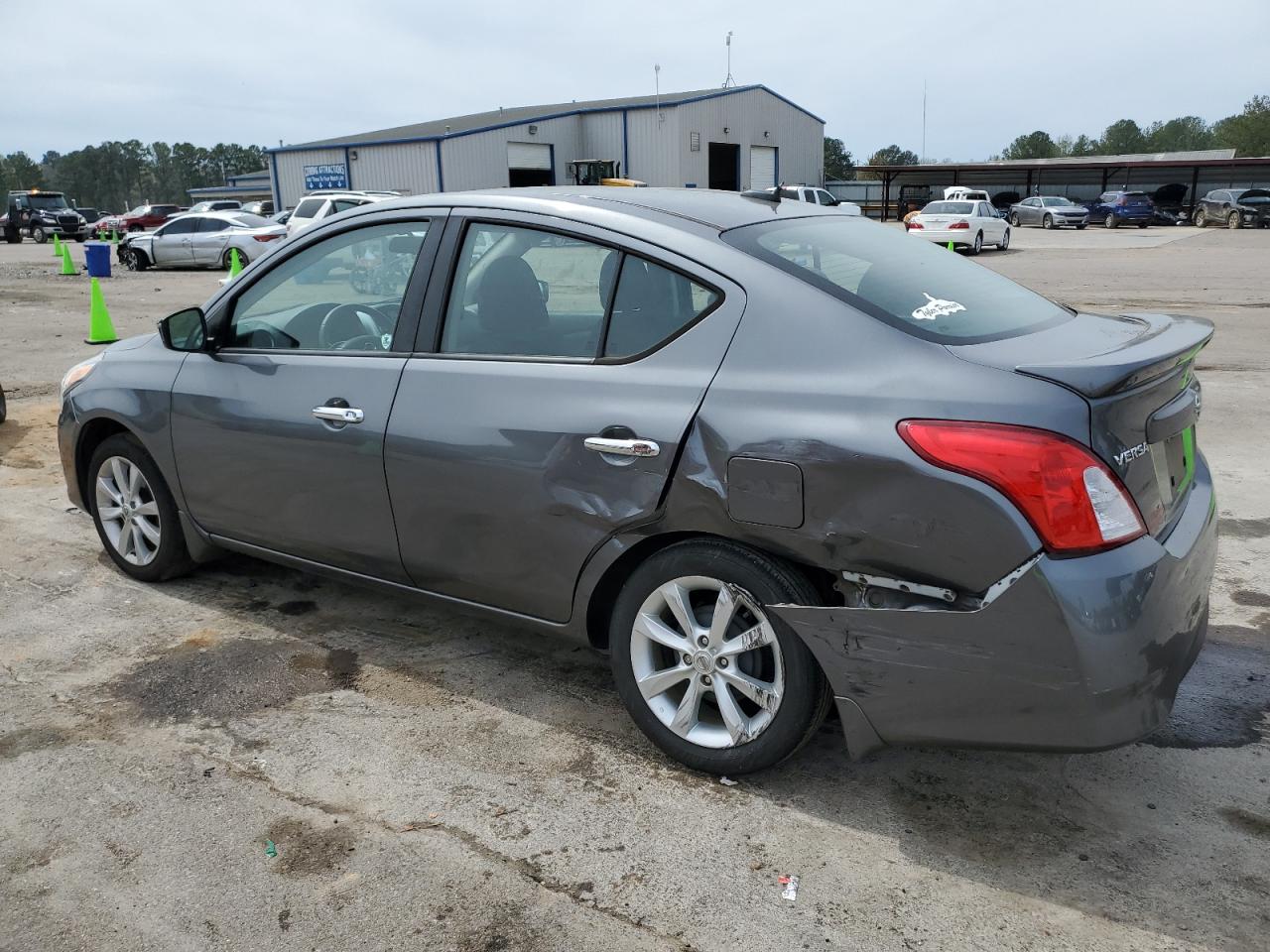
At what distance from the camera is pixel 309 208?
2317 cm

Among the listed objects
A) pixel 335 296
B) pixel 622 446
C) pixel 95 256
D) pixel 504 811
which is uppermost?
pixel 95 256

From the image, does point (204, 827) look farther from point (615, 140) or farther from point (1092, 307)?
point (615, 140)

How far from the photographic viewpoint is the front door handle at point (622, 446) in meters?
2.90

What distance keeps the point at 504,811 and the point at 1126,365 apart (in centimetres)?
203

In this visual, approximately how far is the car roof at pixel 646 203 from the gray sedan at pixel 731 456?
0.02 meters

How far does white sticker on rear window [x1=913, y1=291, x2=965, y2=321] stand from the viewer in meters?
2.88

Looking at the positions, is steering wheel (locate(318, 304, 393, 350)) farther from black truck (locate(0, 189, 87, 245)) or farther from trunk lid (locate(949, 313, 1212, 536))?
black truck (locate(0, 189, 87, 245))

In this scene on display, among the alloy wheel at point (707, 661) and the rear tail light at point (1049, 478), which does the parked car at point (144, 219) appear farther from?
the rear tail light at point (1049, 478)

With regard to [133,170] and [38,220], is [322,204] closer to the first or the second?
[38,220]

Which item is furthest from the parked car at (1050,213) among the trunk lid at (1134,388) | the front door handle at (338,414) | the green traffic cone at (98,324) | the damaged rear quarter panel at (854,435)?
the damaged rear quarter panel at (854,435)

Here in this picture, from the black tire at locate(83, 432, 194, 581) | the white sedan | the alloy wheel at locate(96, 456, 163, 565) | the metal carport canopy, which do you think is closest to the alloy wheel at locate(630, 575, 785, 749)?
the black tire at locate(83, 432, 194, 581)

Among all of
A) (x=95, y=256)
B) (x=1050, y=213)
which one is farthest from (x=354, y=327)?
(x=1050, y=213)

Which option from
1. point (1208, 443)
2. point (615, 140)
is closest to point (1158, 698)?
point (1208, 443)

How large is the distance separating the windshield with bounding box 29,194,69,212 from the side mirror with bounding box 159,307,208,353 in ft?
160
